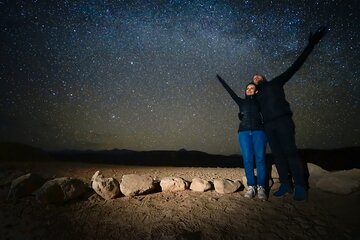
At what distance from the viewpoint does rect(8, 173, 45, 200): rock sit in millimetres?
4605

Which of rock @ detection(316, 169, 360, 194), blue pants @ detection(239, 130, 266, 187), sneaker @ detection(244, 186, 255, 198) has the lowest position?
sneaker @ detection(244, 186, 255, 198)

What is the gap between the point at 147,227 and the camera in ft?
12.5

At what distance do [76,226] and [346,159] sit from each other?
106 ft

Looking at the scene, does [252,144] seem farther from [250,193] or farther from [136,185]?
[136,185]

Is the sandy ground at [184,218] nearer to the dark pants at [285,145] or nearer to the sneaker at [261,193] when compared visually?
the sneaker at [261,193]

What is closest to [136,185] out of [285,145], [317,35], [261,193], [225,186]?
[225,186]

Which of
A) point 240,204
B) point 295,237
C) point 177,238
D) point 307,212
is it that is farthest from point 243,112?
point 177,238

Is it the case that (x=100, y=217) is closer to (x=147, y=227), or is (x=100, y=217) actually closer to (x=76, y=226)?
(x=76, y=226)

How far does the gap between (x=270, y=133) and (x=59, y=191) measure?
400cm

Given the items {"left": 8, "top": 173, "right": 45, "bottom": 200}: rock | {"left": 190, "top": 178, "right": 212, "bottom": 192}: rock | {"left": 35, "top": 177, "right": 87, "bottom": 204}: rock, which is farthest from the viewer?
{"left": 190, "top": 178, "right": 212, "bottom": 192}: rock

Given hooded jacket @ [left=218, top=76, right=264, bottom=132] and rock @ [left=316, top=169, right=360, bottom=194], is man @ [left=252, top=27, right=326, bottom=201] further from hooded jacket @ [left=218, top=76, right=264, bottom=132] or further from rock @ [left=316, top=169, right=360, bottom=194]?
rock @ [left=316, top=169, right=360, bottom=194]

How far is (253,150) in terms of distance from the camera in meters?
4.99

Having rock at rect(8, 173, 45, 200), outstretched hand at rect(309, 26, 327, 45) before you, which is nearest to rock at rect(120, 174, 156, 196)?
rock at rect(8, 173, 45, 200)

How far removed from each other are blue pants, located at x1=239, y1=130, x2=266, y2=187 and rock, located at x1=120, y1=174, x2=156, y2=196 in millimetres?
1923
